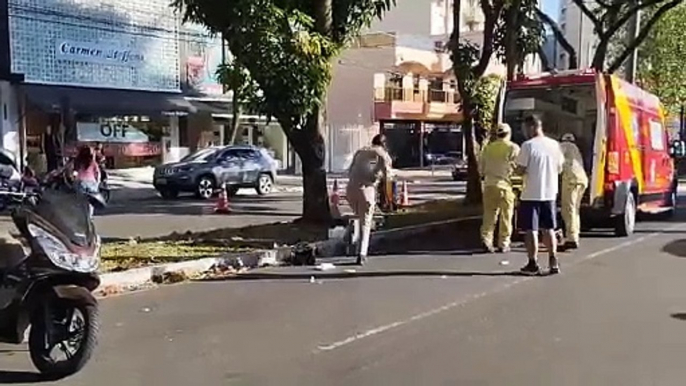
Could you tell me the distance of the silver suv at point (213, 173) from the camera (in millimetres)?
25859

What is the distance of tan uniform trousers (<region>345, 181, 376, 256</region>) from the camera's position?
1187 cm

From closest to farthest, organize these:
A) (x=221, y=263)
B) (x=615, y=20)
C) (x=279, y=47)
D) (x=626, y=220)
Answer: (x=221, y=263) < (x=279, y=47) < (x=626, y=220) < (x=615, y=20)

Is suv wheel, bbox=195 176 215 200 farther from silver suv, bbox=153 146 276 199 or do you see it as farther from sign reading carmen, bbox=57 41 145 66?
sign reading carmen, bbox=57 41 145 66

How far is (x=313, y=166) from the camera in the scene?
1520 cm

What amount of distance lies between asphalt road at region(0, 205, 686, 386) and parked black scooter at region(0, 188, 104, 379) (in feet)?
0.76

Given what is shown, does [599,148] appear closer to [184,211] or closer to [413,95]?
[184,211]

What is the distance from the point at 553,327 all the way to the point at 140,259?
5786 mm

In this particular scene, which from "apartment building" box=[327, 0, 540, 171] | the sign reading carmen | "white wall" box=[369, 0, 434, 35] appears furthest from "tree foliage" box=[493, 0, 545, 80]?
"white wall" box=[369, 0, 434, 35]

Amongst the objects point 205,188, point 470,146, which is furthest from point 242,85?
point 205,188

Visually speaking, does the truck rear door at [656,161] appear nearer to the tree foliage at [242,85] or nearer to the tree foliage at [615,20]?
the tree foliage at [615,20]

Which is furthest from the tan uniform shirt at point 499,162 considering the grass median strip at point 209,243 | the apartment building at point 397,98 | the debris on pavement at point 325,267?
the apartment building at point 397,98

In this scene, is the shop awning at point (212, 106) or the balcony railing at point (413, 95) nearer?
the shop awning at point (212, 106)

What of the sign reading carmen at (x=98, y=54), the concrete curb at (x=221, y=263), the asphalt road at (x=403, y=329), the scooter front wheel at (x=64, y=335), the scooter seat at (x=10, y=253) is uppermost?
the sign reading carmen at (x=98, y=54)

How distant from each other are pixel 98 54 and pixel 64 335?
24599 millimetres
